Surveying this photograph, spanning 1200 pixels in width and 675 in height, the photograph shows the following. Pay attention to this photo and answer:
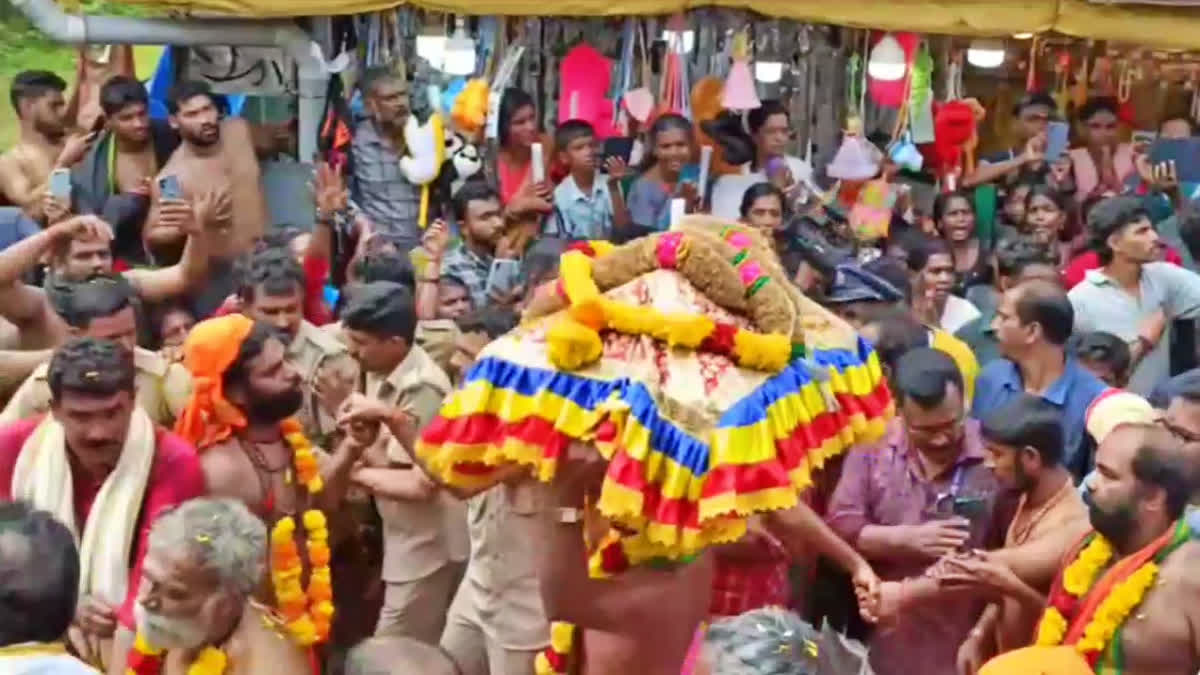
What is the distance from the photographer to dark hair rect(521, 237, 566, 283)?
18.4 feet

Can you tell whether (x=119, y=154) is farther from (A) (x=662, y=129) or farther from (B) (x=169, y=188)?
(A) (x=662, y=129)

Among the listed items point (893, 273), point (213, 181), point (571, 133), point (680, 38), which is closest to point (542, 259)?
point (893, 273)

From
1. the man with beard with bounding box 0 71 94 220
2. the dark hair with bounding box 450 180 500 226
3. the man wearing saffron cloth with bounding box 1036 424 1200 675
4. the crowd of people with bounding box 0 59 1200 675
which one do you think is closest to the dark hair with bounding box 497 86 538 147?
the dark hair with bounding box 450 180 500 226

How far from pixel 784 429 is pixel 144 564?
1215 mm

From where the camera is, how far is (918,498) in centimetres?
457

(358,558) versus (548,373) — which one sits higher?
(548,373)

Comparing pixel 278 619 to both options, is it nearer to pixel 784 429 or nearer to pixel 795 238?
pixel 784 429

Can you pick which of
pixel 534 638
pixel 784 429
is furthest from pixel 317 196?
pixel 784 429

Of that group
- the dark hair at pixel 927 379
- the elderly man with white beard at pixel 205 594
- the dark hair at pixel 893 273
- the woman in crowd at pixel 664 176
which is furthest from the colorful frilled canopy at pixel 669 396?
the woman in crowd at pixel 664 176

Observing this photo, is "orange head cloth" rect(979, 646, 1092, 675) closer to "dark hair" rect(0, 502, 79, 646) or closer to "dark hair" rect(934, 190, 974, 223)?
"dark hair" rect(0, 502, 79, 646)

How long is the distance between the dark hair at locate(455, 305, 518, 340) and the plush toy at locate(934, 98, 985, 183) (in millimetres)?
4369

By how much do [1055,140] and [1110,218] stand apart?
117 inches

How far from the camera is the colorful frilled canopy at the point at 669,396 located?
3236 millimetres

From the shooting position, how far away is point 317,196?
22.1 ft
